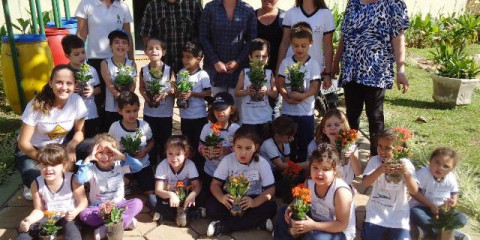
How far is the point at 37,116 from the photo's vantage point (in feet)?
13.1

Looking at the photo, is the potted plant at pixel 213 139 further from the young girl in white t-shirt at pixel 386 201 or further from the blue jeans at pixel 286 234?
the young girl in white t-shirt at pixel 386 201

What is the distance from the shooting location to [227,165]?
398cm

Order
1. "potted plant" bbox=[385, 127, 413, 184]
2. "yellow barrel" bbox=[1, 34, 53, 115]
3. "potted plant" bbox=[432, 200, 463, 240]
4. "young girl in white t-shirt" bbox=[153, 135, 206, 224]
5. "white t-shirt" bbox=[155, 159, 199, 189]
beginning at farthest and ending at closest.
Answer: "yellow barrel" bbox=[1, 34, 53, 115]
"white t-shirt" bbox=[155, 159, 199, 189]
"young girl in white t-shirt" bbox=[153, 135, 206, 224]
"potted plant" bbox=[432, 200, 463, 240]
"potted plant" bbox=[385, 127, 413, 184]

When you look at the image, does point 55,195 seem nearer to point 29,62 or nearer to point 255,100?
point 255,100

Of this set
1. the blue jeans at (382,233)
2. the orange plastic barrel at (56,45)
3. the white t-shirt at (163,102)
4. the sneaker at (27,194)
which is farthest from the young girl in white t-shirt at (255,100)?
the orange plastic barrel at (56,45)

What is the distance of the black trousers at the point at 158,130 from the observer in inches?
187

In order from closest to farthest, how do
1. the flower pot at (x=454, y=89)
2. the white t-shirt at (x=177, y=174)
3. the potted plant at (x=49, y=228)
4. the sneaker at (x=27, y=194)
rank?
the potted plant at (x=49, y=228) → the white t-shirt at (x=177, y=174) → the sneaker at (x=27, y=194) → the flower pot at (x=454, y=89)

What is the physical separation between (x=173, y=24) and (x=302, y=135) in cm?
178

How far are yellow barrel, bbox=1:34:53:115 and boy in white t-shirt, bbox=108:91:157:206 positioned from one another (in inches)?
75.6

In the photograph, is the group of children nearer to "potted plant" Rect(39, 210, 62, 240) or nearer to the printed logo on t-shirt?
"potted plant" Rect(39, 210, 62, 240)

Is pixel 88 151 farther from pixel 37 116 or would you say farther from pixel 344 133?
pixel 344 133

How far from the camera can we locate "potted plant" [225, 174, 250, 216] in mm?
3678

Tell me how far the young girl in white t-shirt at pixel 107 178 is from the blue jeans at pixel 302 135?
1666mm

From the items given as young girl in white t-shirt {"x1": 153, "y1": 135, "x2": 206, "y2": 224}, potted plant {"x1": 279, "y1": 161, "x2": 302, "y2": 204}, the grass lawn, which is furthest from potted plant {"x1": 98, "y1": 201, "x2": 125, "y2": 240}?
the grass lawn
